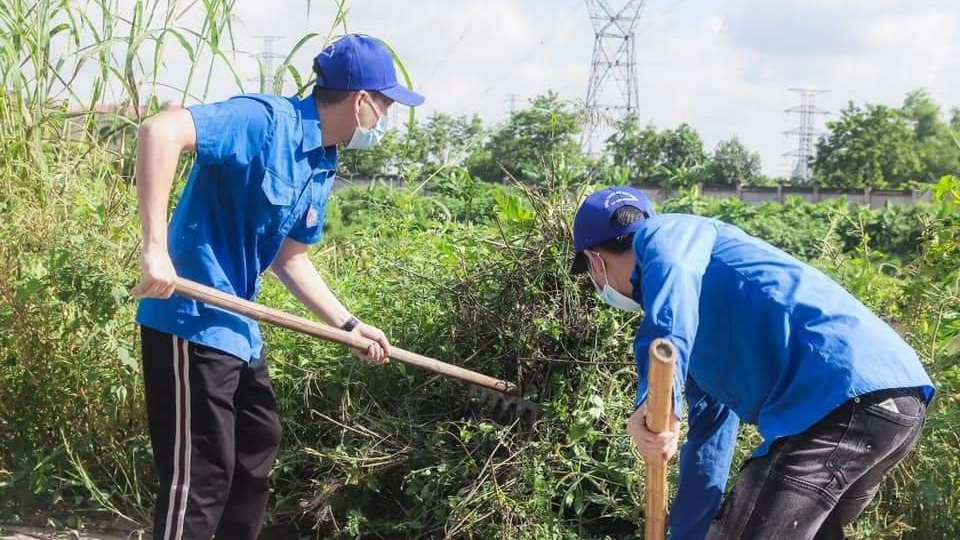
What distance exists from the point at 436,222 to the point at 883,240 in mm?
23812

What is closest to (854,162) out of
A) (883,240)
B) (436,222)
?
(883,240)

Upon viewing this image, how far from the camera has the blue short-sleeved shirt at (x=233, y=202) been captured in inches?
113

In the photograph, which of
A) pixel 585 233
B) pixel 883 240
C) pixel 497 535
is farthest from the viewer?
pixel 883 240

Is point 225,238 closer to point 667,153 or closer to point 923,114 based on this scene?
point 667,153

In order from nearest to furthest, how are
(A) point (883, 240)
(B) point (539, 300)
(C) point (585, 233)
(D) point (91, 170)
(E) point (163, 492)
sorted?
(C) point (585, 233)
(E) point (163, 492)
(B) point (539, 300)
(D) point (91, 170)
(A) point (883, 240)

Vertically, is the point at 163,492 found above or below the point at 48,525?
above

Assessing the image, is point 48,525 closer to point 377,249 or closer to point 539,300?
point 377,249

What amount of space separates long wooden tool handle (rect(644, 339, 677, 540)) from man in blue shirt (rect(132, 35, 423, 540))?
4.15 feet

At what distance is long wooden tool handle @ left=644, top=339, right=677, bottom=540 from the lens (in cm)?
219

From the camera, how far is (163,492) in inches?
118

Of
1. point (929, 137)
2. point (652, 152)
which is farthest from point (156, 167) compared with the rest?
point (929, 137)

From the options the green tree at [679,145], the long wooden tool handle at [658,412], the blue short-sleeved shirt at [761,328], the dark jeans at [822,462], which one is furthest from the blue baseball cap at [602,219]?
the green tree at [679,145]

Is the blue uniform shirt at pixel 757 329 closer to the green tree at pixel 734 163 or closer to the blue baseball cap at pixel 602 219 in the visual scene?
the blue baseball cap at pixel 602 219

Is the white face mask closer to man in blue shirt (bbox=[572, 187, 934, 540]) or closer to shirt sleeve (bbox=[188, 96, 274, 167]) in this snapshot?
man in blue shirt (bbox=[572, 187, 934, 540])
